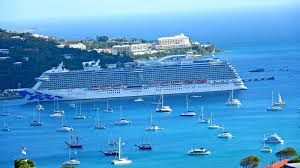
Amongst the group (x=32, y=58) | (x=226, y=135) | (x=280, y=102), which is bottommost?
(x=226, y=135)

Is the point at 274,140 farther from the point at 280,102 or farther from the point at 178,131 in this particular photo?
the point at 280,102

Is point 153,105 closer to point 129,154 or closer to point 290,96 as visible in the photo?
point 290,96

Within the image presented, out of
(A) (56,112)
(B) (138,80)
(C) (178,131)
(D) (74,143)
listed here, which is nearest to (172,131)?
(C) (178,131)

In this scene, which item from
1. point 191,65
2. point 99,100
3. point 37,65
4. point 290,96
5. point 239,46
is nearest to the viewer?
point 290,96

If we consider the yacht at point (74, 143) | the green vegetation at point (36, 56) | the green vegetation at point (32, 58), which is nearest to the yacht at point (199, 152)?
the yacht at point (74, 143)

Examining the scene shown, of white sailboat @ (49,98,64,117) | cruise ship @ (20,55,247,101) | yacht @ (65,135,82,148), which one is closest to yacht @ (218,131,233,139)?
yacht @ (65,135,82,148)

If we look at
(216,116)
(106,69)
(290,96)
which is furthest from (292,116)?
(106,69)
